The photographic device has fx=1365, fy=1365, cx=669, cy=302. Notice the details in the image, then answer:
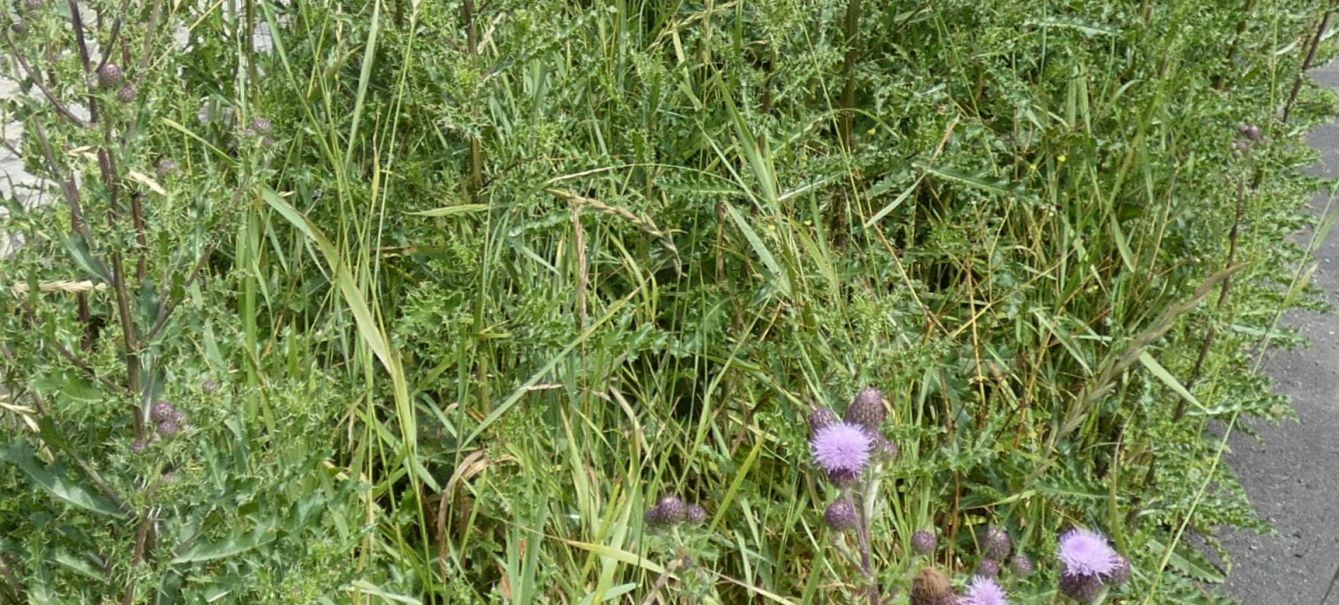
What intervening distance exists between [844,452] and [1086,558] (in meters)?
0.31

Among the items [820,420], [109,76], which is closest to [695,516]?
[820,420]

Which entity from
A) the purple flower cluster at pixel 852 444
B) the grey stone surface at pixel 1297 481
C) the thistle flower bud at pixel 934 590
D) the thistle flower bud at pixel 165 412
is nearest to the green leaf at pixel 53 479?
the thistle flower bud at pixel 165 412

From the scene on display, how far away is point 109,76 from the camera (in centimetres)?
167

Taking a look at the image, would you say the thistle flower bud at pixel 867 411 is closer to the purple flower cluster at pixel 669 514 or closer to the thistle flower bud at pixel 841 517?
the thistle flower bud at pixel 841 517

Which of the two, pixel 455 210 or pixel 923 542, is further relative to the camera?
pixel 455 210

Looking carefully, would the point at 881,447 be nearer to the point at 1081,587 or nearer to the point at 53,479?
the point at 1081,587

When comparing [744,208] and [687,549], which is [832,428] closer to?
[687,549]

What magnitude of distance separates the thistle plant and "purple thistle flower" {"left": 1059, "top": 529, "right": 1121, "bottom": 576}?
0.23 metres

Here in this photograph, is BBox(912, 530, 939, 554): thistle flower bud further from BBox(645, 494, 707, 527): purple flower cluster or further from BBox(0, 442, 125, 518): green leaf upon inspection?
BBox(0, 442, 125, 518): green leaf

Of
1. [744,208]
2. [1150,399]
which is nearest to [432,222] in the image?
[744,208]

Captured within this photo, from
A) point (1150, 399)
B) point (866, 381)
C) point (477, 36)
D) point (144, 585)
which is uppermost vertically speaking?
point (477, 36)

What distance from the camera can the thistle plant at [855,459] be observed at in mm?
1676

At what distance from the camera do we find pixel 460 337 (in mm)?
2219

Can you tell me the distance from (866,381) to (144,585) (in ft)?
3.71
